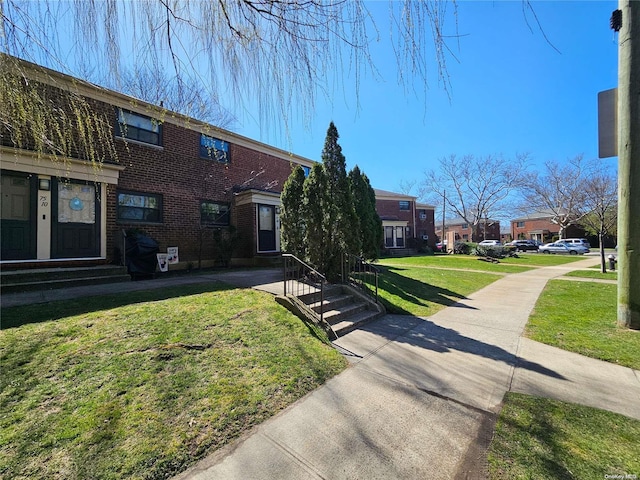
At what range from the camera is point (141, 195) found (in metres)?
9.34

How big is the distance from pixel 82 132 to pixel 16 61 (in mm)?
611

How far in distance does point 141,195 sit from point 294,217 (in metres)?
5.93

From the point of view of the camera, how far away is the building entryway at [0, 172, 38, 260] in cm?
669

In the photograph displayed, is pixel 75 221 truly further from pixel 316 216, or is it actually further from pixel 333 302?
pixel 333 302

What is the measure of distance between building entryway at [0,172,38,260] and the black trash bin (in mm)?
2044

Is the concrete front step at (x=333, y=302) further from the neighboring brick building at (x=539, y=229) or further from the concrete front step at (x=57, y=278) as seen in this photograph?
the neighboring brick building at (x=539, y=229)

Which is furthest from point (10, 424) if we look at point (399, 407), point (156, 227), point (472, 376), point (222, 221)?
point (222, 221)

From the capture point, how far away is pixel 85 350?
310cm

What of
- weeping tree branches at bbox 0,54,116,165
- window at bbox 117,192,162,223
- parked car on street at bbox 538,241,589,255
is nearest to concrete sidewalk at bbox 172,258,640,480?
weeping tree branches at bbox 0,54,116,165

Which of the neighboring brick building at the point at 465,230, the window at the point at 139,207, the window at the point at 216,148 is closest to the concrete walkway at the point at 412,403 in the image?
the window at the point at 139,207

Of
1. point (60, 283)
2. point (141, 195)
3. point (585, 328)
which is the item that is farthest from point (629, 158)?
point (141, 195)

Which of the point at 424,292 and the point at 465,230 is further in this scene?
the point at 465,230

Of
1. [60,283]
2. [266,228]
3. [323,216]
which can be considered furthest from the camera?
[266,228]

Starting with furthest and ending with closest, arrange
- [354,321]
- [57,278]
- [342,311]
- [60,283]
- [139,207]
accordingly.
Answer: [139,207]
[57,278]
[60,283]
[342,311]
[354,321]
